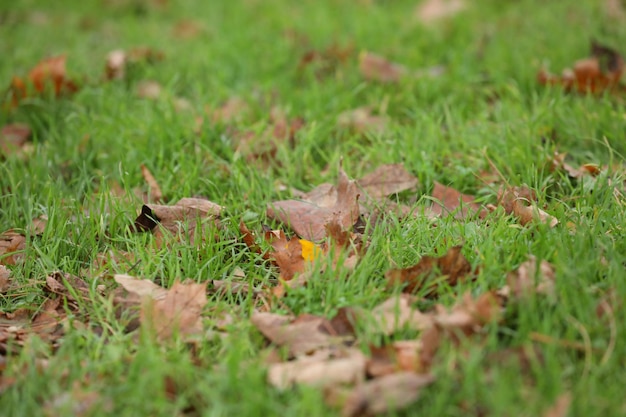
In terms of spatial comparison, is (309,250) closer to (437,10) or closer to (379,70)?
(379,70)

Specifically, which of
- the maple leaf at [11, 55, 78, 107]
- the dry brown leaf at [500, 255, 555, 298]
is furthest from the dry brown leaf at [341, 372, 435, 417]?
the maple leaf at [11, 55, 78, 107]

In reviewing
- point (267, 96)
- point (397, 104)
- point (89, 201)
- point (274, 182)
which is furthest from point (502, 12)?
point (89, 201)

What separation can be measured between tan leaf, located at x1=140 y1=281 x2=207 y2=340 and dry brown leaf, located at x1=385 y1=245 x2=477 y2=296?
1.79ft

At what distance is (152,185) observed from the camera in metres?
2.75

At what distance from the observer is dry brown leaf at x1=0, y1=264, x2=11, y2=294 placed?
2205mm

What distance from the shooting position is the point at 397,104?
3.35 m

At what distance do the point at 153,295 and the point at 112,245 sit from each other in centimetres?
43

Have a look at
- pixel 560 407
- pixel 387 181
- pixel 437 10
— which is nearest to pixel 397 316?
pixel 560 407

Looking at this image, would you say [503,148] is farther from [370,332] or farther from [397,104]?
[370,332]

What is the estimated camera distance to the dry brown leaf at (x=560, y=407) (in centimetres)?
147

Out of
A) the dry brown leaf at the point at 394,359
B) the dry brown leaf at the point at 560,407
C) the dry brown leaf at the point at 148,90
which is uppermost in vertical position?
the dry brown leaf at the point at 148,90

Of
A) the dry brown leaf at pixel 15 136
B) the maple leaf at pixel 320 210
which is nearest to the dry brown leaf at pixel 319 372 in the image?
the maple leaf at pixel 320 210

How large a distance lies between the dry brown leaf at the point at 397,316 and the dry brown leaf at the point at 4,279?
3.89ft

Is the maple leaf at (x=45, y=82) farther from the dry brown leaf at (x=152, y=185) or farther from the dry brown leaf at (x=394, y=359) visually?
the dry brown leaf at (x=394, y=359)
